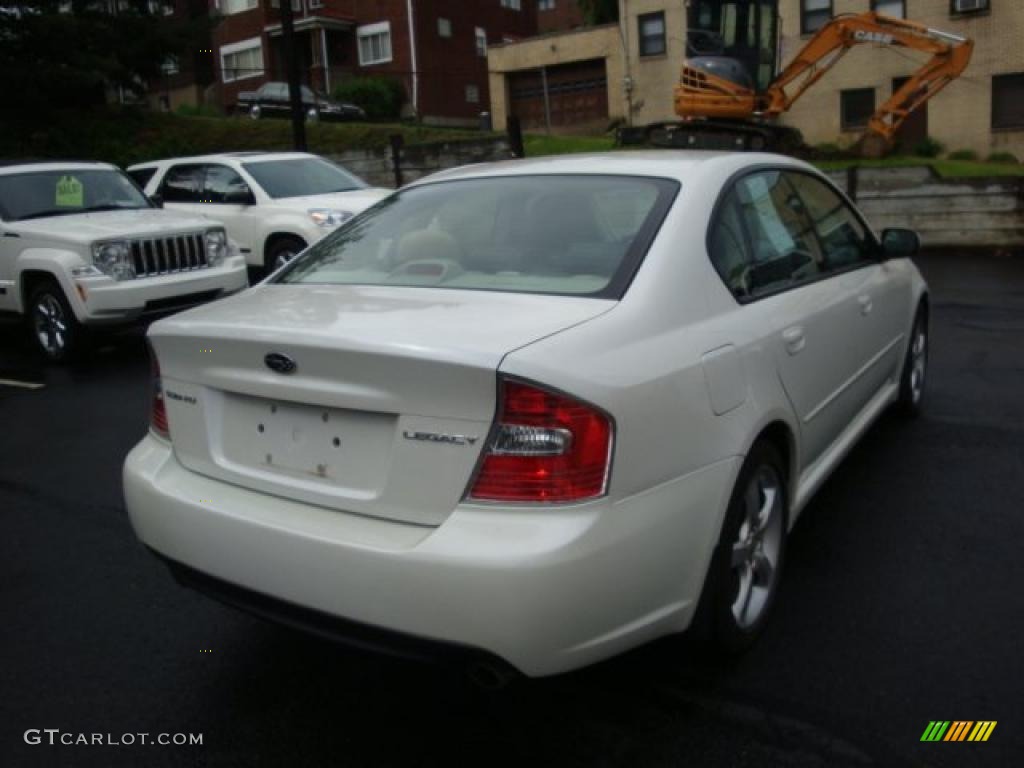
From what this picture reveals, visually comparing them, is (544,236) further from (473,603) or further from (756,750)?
(756,750)

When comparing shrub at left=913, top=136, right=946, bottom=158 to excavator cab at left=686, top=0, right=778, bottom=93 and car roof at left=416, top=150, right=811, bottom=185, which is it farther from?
car roof at left=416, top=150, right=811, bottom=185

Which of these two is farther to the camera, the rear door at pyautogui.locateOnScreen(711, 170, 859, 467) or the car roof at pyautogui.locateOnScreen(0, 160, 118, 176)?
the car roof at pyautogui.locateOnScreen(0, 160, 118, 176)

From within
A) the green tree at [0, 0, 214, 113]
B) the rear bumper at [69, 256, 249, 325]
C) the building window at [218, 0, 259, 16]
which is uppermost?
the building window at [218, 0, 259, 16]

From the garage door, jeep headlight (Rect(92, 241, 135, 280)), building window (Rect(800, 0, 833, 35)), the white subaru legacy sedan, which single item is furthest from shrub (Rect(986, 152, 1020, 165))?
the white subaru legacy sedan

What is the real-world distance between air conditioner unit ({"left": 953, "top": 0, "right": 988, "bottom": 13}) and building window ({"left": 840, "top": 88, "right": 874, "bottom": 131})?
3.15 meters

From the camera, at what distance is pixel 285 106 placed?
36031 mm

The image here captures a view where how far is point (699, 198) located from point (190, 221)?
683 centimetres

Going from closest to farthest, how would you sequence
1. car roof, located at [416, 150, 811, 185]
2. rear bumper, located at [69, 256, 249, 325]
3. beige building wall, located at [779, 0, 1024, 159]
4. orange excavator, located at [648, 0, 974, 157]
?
car roof, located at [416, 150, 811, 185] → rear bumper, located at [69, 256, 249, 325] → orange excavator, located at [648, 0, 974, 157] → beige building wall, located at [779, 0, 1024, 159]

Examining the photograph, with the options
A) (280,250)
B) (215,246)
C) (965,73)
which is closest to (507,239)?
(215,246)

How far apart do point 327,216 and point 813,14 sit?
25.1m

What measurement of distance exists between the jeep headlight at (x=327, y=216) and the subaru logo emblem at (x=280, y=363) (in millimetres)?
8326

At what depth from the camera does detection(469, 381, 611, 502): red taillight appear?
8.08ft

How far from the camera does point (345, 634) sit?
2.62 meters

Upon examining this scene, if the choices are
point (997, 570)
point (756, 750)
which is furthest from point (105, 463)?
point (997, 570)
